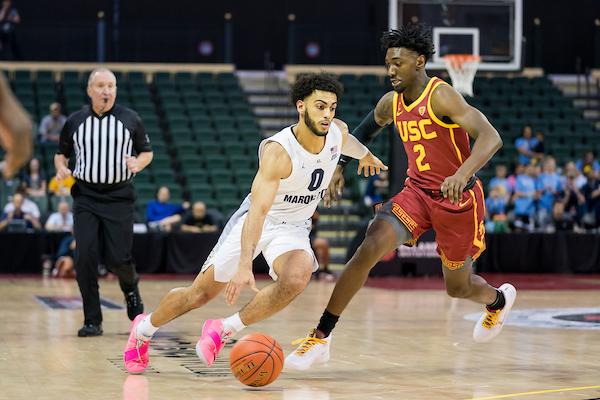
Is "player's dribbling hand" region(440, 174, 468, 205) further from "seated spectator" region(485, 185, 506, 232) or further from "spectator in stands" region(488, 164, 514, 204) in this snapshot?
"spectator in stands" region(488, 164, 514, 204)

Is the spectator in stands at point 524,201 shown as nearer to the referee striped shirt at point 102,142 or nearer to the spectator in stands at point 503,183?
the spectator in stands at point 503,183

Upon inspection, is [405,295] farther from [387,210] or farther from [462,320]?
[387,210]

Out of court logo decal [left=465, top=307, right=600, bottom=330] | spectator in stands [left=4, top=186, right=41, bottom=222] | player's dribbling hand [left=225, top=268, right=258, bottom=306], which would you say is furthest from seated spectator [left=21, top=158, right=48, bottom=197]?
player's dribbling hand [left=225, top=268, right=258, bottom=306]

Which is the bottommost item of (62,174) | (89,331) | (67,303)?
(67,303)

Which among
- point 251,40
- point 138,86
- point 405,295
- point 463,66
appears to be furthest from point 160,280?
point 251,40

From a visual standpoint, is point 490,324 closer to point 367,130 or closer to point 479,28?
point 367,130

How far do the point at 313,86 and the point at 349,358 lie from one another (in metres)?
1.84

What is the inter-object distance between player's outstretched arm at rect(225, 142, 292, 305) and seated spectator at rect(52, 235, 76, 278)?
321 inches

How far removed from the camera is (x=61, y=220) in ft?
40.9

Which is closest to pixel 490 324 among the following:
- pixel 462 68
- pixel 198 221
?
pixel 462 68

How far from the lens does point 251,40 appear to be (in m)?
20.6

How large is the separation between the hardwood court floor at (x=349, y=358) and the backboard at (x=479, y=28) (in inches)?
197

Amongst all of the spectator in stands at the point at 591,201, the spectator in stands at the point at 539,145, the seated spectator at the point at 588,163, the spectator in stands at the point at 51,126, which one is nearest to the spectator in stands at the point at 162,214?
the spectator in stands at the point at 51,126

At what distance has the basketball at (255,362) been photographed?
13.4ft
